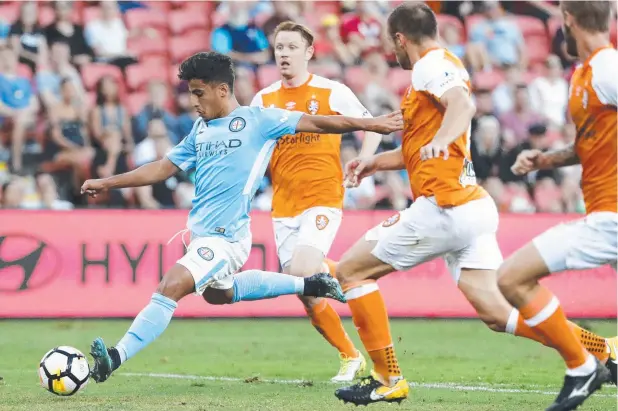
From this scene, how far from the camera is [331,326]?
340 inches

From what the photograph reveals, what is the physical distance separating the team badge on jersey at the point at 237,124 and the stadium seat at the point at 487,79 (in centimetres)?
1033

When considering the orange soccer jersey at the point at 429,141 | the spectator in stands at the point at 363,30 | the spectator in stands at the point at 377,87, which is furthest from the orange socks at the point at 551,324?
the spectator in stands at the point at 363,30

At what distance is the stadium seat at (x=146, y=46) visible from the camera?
16.7 metres

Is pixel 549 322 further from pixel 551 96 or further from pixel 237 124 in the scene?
pixel 551 96

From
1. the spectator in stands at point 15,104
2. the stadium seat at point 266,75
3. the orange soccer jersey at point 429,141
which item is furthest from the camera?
the stadium seat at point 266,75

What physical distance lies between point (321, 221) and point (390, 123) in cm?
188

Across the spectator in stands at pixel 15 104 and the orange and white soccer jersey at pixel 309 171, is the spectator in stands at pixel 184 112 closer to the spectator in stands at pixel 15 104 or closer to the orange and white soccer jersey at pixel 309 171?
the spectator in stands at pixel 15 104

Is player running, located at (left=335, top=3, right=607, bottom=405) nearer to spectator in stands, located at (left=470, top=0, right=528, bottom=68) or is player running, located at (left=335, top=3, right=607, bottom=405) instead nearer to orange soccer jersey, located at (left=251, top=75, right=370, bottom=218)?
orange soccer jersey, located at (left=251, top=75, right=370, bottom=218)

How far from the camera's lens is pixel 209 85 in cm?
741

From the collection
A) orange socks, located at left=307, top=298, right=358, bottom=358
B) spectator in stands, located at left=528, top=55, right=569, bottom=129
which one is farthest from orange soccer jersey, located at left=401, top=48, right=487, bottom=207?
spectator in stands, located at left=528, top=55, right=569, bottom=129

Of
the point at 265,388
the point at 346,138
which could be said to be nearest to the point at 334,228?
the point at 265,388

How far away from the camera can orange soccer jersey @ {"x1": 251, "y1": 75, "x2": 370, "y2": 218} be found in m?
8.74

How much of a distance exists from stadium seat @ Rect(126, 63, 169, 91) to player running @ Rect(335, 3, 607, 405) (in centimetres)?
997

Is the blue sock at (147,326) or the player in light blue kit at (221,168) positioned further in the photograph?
the player in light blue kit at (221,168)
